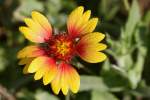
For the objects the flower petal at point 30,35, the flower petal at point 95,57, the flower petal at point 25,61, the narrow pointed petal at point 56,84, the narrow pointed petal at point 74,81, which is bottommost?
the narrow pointed petal at point 74,81

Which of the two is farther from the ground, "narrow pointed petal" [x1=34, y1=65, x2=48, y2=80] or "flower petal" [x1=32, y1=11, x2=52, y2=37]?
"flower petal" [x1=32, y1=11, x2=52, y2=37]

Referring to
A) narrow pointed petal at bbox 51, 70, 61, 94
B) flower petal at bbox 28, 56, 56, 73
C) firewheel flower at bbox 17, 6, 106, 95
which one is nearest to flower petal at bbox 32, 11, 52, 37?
firewheel flower at bbox 17, 6, 106, 95

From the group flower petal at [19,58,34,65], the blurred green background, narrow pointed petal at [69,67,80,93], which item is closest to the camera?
narrow pointed petal at [69,67,80,93]

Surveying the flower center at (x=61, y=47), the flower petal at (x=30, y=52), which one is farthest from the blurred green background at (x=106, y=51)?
the flower petal at (x=30, y=52)

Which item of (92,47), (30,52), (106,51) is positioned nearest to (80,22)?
(92,47)

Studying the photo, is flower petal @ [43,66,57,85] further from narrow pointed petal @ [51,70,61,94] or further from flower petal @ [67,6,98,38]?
flower petal @ [67,6,98,38]

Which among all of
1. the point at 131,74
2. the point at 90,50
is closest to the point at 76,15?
the point at 90,50

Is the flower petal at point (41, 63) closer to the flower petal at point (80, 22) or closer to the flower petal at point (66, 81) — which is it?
the flower petal at point (66, 81)

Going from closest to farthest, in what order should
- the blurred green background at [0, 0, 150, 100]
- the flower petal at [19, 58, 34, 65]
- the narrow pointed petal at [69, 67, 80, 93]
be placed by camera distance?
1. the narrow pointed petal at [69, 67, 80, 93]
2. the flower petal at [19, 58, 34, 65]
3. the blurred green background at [0, 0, 150, 100]
